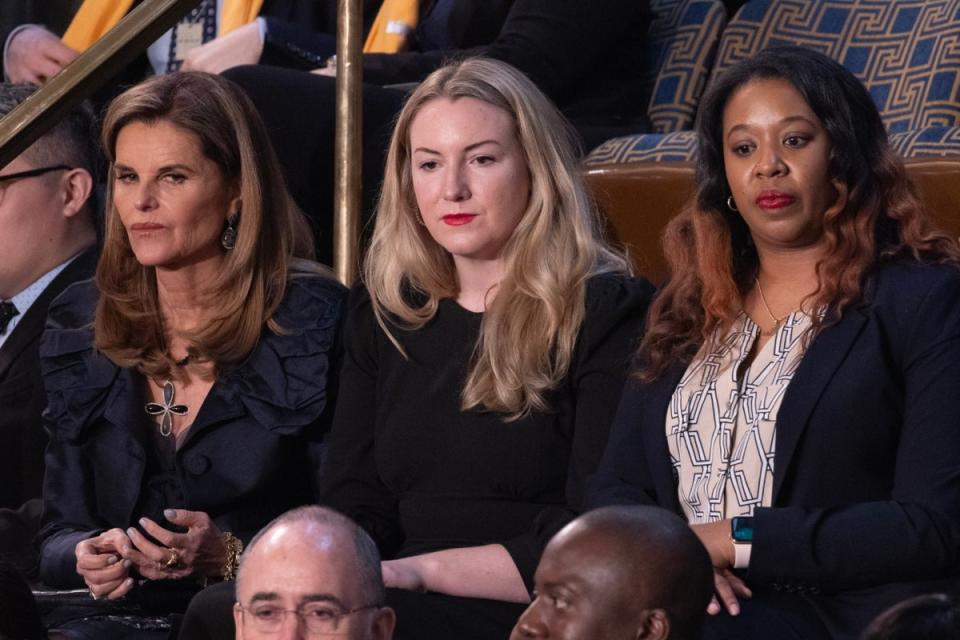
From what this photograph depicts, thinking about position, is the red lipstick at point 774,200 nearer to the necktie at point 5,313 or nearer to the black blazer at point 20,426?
the black blazer at point 20,426

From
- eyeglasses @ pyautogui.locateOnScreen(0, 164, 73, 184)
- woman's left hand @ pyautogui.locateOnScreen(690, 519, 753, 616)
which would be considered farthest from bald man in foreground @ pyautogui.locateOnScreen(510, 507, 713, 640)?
eyeglasses @ pyautogui.locateOnScreen(0, 164, 73, 184)

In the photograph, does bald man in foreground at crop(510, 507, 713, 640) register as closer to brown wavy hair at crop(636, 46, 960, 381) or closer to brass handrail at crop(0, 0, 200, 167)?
brown wavy hair at crop(636, 46, 960, 381)

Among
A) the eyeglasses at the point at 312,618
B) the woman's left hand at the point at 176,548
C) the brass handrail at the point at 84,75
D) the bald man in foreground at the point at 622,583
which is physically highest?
the brass handrail at the point at 84,75

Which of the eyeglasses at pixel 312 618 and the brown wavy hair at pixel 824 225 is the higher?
the brown wavy hair at pixel 824 225

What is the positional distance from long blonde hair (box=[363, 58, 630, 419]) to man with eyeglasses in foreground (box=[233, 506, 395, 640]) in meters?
0.54

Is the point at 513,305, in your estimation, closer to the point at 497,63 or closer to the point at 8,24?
the point at 497,63

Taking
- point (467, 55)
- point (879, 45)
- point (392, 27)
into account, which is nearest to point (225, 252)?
point (467, 55)

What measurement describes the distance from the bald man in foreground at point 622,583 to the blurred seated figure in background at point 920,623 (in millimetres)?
291

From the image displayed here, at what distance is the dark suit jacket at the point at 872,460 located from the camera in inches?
90.7

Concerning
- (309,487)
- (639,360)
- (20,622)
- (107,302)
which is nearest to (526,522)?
(639,360)

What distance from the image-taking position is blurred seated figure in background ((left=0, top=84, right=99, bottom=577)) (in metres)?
3.50

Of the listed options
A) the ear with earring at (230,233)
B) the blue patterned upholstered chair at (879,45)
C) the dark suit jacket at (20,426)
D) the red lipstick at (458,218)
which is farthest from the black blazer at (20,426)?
the blue patterned upholstered chair at (879,45)

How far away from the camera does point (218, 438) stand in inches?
122

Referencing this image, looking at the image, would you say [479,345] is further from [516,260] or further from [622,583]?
[622,583]
